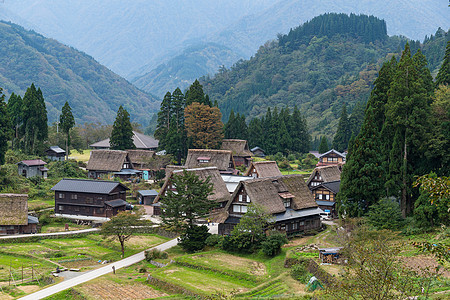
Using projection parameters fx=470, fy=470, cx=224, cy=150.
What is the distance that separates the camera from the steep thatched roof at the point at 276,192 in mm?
41125

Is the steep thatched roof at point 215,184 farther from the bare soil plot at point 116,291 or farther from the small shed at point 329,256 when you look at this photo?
the small shed at point 329,256

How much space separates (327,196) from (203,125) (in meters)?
27.7

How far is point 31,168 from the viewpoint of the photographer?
65.9 metres

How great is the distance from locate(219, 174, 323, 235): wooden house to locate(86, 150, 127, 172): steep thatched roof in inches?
1173

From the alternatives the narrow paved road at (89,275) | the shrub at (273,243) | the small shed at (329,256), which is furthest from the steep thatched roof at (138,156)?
the small shed at (329,256)

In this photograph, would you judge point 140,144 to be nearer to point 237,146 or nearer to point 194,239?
point 237,146

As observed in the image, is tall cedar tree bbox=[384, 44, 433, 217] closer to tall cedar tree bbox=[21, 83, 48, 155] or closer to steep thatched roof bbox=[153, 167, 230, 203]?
steep thatched roof bbox=[153, 167, 230, 203]

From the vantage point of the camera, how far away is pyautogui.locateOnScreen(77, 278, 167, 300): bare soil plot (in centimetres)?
2975

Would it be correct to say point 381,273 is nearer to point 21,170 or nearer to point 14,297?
point 14,297

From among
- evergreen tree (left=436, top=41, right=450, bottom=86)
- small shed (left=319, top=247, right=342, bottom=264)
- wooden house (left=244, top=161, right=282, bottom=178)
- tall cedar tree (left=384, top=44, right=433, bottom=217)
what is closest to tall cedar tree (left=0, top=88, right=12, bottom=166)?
wooden house (left=244, top=161, right=282, bottom=178)

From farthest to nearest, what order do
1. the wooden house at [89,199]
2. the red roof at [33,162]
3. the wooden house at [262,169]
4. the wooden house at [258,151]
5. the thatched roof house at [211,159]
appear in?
1. the wooden house at [258,151]
2. the thatched roof house at [211,159]
3. the red roof at [33,162]
4. the wooden house at [262,169]
5. the wooden house at [89,199]

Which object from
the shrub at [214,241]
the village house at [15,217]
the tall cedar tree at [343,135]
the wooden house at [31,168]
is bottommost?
the shrub at [214,241]

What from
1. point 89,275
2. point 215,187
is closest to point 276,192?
point 215,187

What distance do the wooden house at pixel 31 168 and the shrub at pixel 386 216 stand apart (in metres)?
47.0
